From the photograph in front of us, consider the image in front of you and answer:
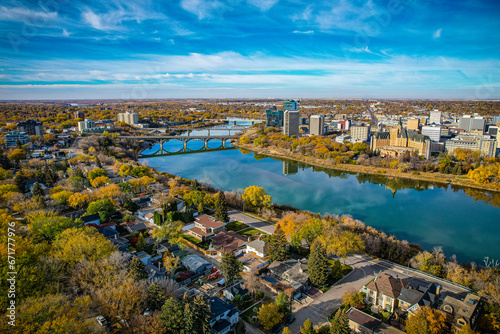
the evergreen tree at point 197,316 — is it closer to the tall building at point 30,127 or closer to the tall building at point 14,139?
the tall building at point 14,139

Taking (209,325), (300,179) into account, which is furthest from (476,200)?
(209,325)

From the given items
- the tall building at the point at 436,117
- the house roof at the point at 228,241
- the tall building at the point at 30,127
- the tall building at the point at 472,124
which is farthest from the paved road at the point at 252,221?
the tall building at the point at 436,117

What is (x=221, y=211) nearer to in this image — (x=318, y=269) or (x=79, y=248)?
(x=318, y=269)

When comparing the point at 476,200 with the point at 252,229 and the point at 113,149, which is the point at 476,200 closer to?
the point at 252,229

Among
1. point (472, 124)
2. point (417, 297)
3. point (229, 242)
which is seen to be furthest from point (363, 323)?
point (472, 124)

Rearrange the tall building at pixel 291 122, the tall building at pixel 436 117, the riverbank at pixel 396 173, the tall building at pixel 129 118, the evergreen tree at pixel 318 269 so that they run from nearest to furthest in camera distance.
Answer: the evergreen tree at pixel 318 269 → the riverbank at pixel 396 173 → the tall building at pixel 291 122 → the tall building at pixel 436 117 → the tall building at pixel 129 118
